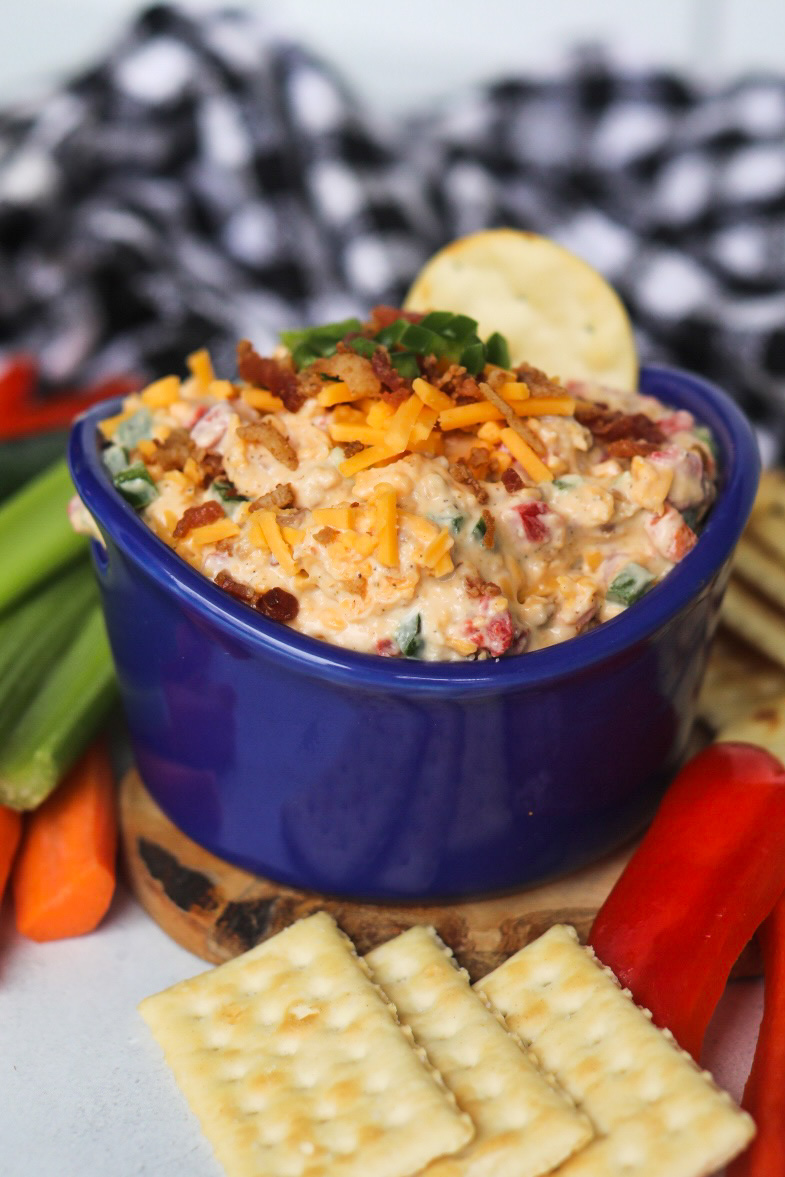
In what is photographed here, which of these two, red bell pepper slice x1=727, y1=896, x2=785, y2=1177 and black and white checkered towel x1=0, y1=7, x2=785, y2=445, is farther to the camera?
black and white checkered towel x1=0, y1=7, x2=785, y2=445

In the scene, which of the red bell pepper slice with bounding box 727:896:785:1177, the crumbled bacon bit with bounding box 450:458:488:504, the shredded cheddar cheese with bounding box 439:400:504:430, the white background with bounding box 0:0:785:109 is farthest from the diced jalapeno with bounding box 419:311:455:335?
the white background with bounding box 0:0:785:109

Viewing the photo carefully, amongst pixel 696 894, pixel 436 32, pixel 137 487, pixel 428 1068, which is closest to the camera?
pixel 428 1068

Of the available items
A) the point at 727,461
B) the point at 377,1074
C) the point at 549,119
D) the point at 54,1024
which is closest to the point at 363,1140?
the point at 377,1074

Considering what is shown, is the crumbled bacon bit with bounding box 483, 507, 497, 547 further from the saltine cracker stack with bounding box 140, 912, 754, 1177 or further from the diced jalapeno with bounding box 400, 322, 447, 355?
the saltine cracker stack with bounding box 140, 912, 754, 1177

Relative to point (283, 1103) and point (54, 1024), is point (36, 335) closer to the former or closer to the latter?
point (54, 1024)

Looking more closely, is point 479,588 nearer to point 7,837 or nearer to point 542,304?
point 542,304

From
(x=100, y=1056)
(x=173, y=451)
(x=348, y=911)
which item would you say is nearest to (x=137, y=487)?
(x=173, y=451)
